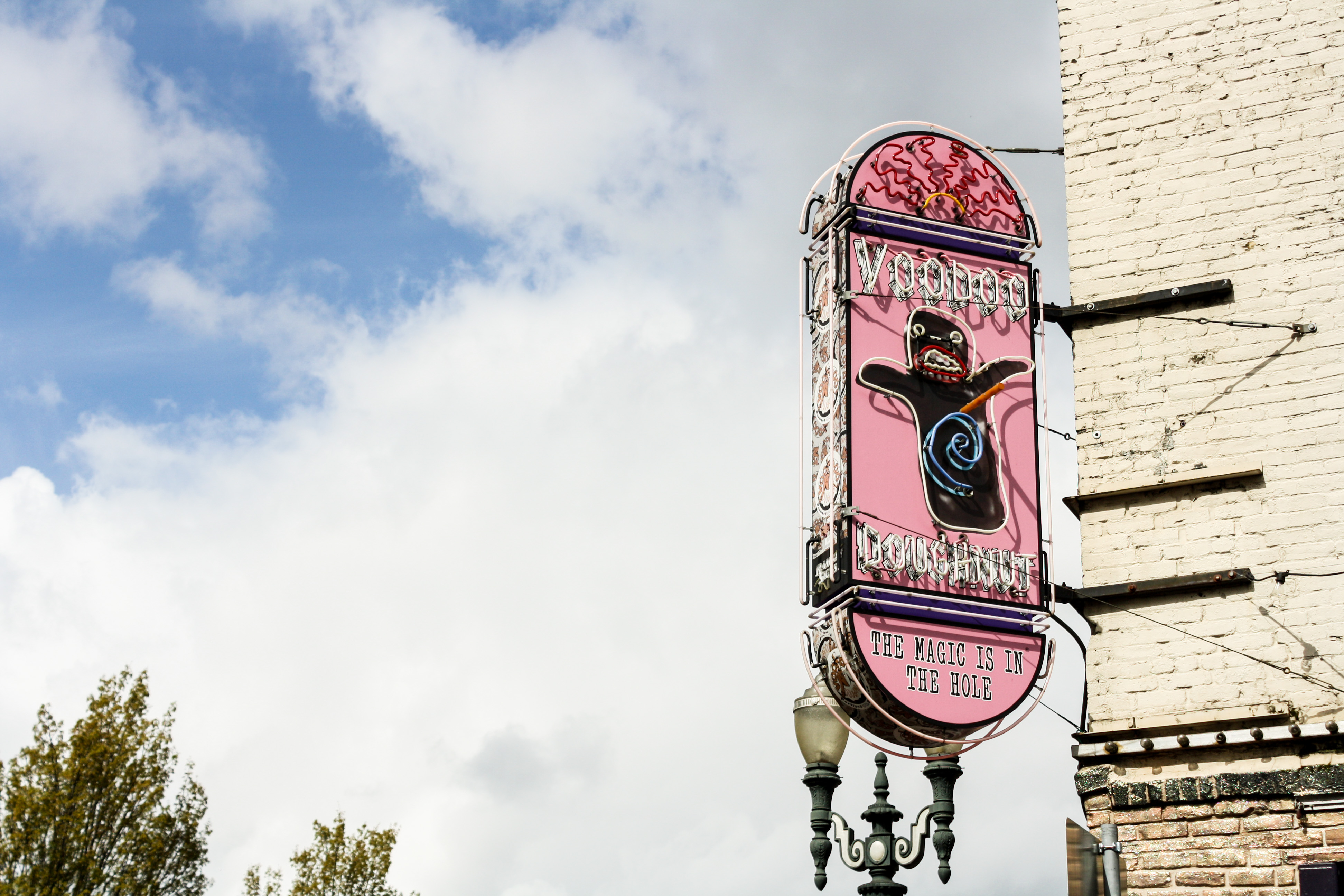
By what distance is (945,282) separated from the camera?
11875mm

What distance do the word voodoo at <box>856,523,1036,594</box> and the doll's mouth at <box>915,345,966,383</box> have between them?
132cm

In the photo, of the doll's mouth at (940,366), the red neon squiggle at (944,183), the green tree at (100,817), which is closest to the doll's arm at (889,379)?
the doll's mouth at (940,366)

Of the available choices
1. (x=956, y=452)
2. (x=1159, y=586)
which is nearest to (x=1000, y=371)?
(x=956, y=452)

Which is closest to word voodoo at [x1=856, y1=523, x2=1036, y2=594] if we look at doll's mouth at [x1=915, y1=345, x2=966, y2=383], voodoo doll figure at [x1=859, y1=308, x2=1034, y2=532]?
voodoo doll figure at [x1=859, y1=308, x2=1034, y2=532]

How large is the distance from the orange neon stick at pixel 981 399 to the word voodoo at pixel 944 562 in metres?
1.09

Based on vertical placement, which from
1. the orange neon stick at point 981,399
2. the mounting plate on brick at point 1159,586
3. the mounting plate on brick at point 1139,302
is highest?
the mounting plate on brick at point 1139,302

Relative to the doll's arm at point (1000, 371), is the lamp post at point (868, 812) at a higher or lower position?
lower

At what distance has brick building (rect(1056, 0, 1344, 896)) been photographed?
33.0ft

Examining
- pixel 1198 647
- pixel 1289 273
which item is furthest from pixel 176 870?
pixel 1289 273

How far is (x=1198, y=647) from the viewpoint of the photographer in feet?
34.4

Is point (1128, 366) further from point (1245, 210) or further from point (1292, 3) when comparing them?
point (1292, 3)

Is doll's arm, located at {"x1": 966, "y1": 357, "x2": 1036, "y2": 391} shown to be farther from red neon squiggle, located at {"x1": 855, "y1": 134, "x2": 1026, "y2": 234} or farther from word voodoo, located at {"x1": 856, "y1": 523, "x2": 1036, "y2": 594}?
word voodoo, located at {"x1": 856, "y1": 523, "x2": 1036, "y2": 594}

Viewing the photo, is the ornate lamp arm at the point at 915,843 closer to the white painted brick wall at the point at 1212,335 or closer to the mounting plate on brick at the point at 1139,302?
the white painted brick wall at the point at 1212,335

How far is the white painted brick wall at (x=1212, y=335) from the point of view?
10430mm
